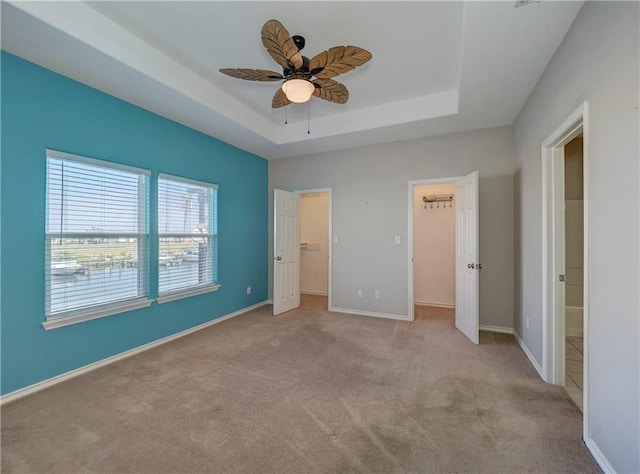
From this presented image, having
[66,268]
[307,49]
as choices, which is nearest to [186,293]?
[66,268]

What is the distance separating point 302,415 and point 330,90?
2.70 metres

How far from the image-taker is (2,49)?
2.06 metres

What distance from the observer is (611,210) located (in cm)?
140

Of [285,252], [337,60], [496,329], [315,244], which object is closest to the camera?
[337,60]

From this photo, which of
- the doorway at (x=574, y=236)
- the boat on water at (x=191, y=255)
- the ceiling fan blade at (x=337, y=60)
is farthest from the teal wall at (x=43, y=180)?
the doorway at (x=574, y=236)

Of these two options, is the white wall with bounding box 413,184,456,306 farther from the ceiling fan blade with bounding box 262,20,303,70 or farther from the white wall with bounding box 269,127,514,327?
the ceiling fan blade with bounding box 262,20,303,70

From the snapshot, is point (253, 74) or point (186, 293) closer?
point (253, 74)

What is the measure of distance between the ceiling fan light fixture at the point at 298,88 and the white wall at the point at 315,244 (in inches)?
148

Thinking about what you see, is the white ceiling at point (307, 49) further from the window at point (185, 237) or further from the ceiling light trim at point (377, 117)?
the window at point (185, 237)

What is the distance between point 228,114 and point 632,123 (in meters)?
3.41

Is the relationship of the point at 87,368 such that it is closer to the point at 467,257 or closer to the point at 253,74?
the point at 253,74

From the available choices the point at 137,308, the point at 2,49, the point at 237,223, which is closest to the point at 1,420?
the point at 137,308

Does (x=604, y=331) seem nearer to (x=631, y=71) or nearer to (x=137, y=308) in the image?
(x=631, y=71)

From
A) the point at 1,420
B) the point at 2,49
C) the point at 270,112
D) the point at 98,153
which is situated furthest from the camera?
the point at 270,112
